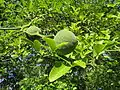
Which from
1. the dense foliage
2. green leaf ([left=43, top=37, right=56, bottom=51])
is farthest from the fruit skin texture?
the dense foliage

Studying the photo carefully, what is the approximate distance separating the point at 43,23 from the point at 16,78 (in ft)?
9.93

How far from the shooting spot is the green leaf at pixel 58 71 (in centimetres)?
62

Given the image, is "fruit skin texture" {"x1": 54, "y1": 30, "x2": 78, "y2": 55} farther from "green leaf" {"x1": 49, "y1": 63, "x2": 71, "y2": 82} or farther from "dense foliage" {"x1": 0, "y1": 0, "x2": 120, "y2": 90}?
"dense foliage" {"x1": 0, "y1": 0, "x2": 120, "y2": 90}

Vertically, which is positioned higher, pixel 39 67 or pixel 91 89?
pixel 39 67

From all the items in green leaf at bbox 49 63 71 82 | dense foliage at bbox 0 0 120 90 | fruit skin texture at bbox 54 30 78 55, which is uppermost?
fruit skin texture at bbox 54 30 78 55

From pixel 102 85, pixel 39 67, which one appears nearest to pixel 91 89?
pixel 102 85

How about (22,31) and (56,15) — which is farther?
(56,15)

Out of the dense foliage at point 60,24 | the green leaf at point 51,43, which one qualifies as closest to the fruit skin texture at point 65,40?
the green leaf at point 51,43

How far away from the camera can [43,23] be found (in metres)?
4.10

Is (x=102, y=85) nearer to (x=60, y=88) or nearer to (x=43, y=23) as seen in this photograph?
(x=60, y=88)

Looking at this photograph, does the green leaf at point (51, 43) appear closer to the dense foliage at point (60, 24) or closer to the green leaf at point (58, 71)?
the green leaf at point (58, 71)

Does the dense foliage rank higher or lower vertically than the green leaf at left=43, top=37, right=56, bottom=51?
lower

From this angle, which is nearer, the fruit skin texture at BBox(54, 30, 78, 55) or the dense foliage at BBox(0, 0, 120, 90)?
the fruit skin texture at BBox(54, 30, 78, 55)

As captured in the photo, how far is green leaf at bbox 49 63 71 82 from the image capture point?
2.04ft
